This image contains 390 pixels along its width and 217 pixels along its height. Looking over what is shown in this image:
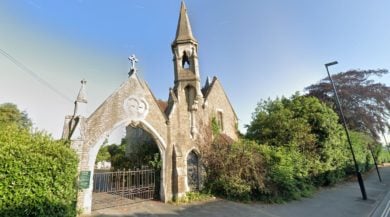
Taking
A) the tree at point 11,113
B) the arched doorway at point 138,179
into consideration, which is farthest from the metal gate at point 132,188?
the tree at point 11,113

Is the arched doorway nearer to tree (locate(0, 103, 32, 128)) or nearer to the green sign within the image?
the green sign

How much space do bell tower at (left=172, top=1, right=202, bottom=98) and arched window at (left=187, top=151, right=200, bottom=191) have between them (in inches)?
167

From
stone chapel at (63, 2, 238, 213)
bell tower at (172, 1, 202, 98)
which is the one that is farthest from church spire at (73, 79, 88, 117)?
bell tower at (172, 1, 202, 98)

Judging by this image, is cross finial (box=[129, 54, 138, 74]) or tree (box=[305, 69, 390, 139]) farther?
tree (box=[305, 69, 390, 139])

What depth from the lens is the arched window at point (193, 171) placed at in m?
13.9

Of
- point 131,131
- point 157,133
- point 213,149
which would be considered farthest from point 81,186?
point 131,131

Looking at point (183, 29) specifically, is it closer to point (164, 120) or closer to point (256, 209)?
point (164, 120)

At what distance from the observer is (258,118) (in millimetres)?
20328

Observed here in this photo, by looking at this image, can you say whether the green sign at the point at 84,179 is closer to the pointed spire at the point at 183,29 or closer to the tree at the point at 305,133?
the pointed spire at the point at 183,29

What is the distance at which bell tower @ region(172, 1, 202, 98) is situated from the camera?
1602 centimetres

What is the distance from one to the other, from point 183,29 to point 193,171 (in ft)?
35.8

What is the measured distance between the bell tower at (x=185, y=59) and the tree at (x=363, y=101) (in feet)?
69.6

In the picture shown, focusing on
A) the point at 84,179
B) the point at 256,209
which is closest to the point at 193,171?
the point at 256,209

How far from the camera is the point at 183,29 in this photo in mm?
17625
